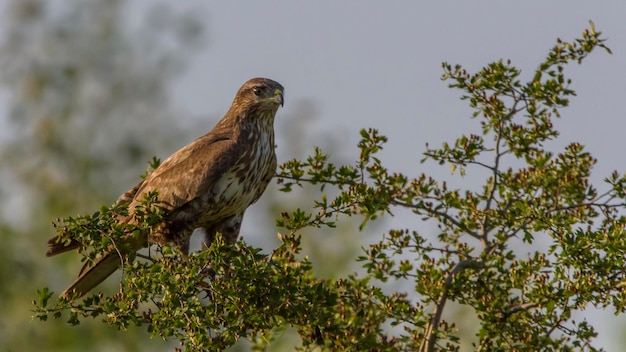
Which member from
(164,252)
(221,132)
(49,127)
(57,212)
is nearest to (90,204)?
(57,212)

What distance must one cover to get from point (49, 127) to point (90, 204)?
1646 mm

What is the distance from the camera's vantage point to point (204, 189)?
7.06 m

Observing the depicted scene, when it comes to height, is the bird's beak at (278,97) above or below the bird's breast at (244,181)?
above

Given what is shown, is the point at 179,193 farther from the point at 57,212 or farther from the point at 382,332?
the point at 57,212

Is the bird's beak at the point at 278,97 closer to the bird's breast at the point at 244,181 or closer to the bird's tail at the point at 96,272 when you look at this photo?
the bird's breast at the point at 244,181

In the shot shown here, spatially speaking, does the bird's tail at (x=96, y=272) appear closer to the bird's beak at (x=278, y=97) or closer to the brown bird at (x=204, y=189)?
the brown bird at (x=204, y=189)

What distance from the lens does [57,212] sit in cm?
1709

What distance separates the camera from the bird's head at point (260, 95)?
7812 mm

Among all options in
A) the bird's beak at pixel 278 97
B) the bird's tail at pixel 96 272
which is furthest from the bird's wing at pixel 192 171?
the bird's beak at pixel 278 97

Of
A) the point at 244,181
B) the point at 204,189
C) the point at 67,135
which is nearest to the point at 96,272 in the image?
the point at 204,189

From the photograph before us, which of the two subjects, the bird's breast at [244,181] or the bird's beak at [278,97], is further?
→ the bird's beak at [278,97]

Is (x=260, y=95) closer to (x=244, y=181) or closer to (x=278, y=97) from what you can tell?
(x=278, y=97)

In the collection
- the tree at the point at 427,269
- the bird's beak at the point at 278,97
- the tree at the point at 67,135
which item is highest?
the tree at the point at 67,135

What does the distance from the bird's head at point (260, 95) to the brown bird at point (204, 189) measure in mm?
285
